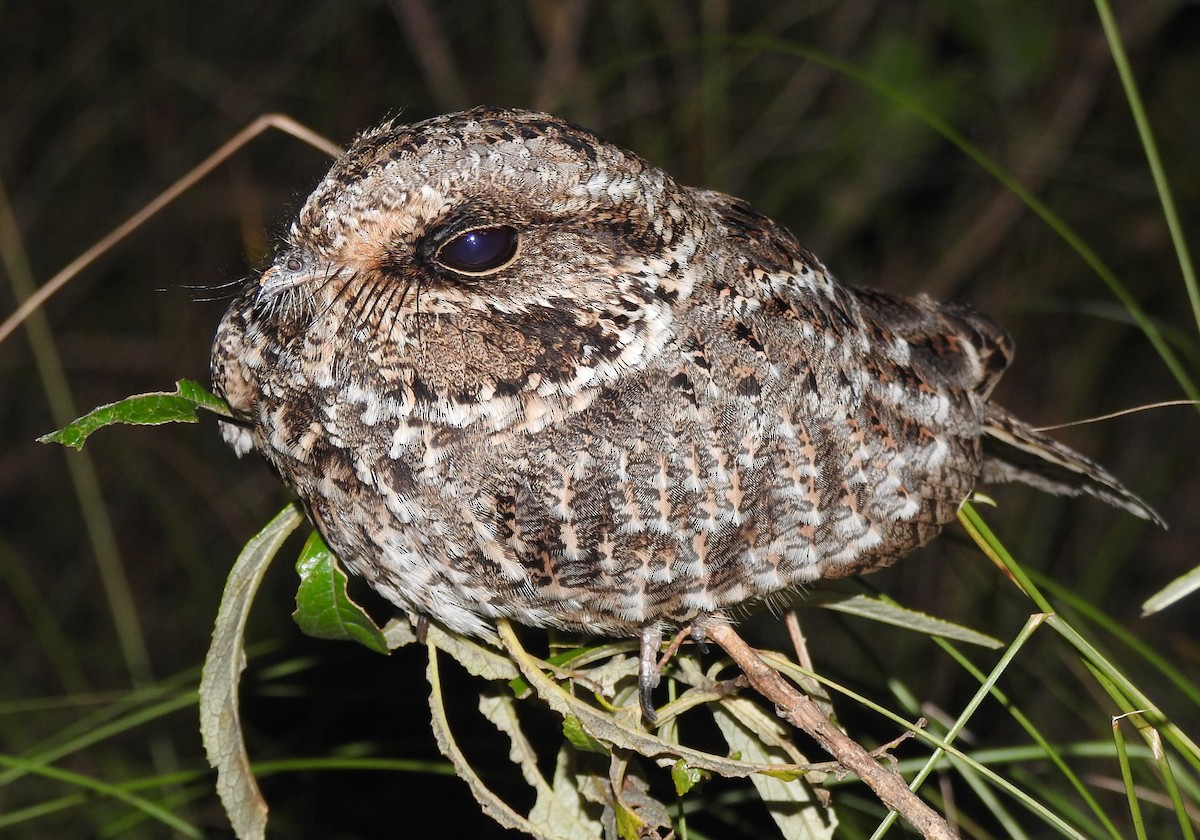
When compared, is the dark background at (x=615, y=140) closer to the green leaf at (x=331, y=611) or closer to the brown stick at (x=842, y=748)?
the green leaf at (x=331, y=611)

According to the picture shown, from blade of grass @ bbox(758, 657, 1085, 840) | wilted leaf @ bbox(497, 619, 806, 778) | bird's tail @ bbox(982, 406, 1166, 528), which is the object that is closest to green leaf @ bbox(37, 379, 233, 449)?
wilted leaf @ bbox(497, 619, 806, 778)

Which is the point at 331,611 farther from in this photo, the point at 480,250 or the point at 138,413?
the point at 480,250

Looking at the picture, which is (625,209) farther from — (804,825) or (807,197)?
(807,197)

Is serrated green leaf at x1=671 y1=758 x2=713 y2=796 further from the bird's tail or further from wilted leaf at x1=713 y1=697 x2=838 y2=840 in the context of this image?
the bird's tail

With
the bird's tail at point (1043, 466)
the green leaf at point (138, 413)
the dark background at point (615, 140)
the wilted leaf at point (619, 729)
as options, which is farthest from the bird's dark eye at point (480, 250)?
the dark background at point (615, 140)

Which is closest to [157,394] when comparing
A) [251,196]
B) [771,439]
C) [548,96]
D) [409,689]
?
[771,439]
